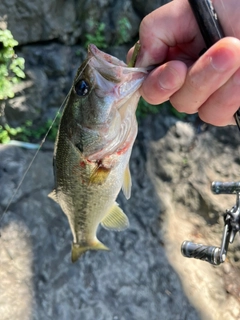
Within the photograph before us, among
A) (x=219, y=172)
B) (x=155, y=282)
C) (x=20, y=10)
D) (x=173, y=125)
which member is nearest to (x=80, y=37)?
(x=20, y=10)

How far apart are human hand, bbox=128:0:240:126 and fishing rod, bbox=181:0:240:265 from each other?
56 millimetres

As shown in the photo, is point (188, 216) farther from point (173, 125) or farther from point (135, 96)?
point (135, 96)

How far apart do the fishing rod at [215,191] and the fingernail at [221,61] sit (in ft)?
0.19

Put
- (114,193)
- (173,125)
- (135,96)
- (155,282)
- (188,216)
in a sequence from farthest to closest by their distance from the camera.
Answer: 1. (173,125)
2. (188,216)
3. (155,282)
4. (114,193)
5. (135,96)

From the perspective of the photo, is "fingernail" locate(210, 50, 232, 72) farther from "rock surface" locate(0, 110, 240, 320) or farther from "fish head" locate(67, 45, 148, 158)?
"rock surface" locate(0, 110, 240, 320)

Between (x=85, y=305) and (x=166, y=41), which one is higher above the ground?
(x=166, y=41)

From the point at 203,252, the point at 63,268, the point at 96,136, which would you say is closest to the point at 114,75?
the point at 96,136

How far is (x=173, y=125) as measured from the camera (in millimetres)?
3801

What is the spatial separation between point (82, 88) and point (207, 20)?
0.49m

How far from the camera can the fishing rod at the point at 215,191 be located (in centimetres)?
109

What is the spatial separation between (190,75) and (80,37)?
2599mm

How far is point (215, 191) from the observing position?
5.45 feet

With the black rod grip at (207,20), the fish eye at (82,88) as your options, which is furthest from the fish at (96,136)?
the black rod grip at (207,20)

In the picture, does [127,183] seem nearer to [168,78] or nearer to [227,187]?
[227,187]
